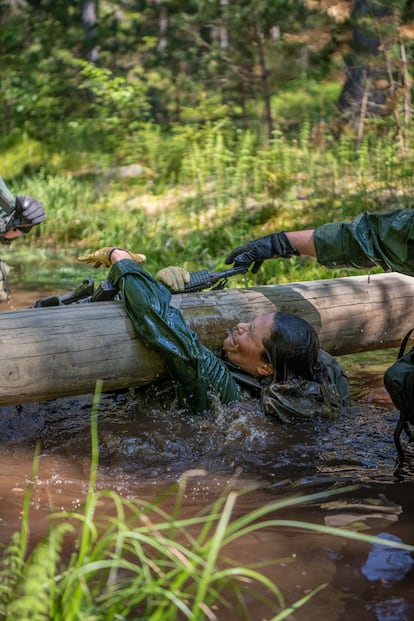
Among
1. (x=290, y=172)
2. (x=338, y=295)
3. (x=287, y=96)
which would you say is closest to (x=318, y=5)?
(x=290, y=172)

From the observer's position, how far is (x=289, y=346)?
427cm

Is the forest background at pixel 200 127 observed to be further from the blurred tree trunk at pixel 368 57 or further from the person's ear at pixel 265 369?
the person's ear at pixel 265 369

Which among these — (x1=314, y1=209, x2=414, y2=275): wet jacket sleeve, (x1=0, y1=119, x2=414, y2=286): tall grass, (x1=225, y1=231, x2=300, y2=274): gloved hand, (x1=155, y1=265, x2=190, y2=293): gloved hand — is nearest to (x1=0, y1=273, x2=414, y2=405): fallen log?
(x1=155, y1=265, x2=190, y2=293): gloved hand

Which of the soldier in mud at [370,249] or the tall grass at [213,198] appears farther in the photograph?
the tall grass at [213,198]

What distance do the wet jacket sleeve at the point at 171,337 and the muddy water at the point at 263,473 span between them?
0.55 feet

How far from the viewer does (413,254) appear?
4.06 metres

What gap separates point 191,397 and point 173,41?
1230 cm

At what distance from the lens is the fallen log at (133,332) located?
375 centimetres

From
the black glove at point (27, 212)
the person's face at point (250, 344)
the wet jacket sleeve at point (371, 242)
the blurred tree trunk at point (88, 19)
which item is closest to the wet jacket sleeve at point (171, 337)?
the person's face at point (250, 344)

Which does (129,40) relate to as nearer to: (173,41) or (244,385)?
A: (173,41)

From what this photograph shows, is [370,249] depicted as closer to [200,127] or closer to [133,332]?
[133,332]

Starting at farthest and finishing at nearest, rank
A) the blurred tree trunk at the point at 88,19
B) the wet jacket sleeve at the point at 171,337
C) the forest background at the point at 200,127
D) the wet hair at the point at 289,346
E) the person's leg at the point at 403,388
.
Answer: the blurred tree trunk at the point at 88,19 < the forest background at the point at 200,127 < the wet hair at the point at 289,346 < the wet jacket sleeve at the point at 171,337 < the person's leg at the point at 403,388

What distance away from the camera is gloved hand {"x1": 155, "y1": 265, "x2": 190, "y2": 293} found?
177 inches

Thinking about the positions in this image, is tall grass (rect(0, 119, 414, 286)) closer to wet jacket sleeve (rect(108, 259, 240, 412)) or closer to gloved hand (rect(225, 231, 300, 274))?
gloved hand (rect(225, 231, 300, 274))
